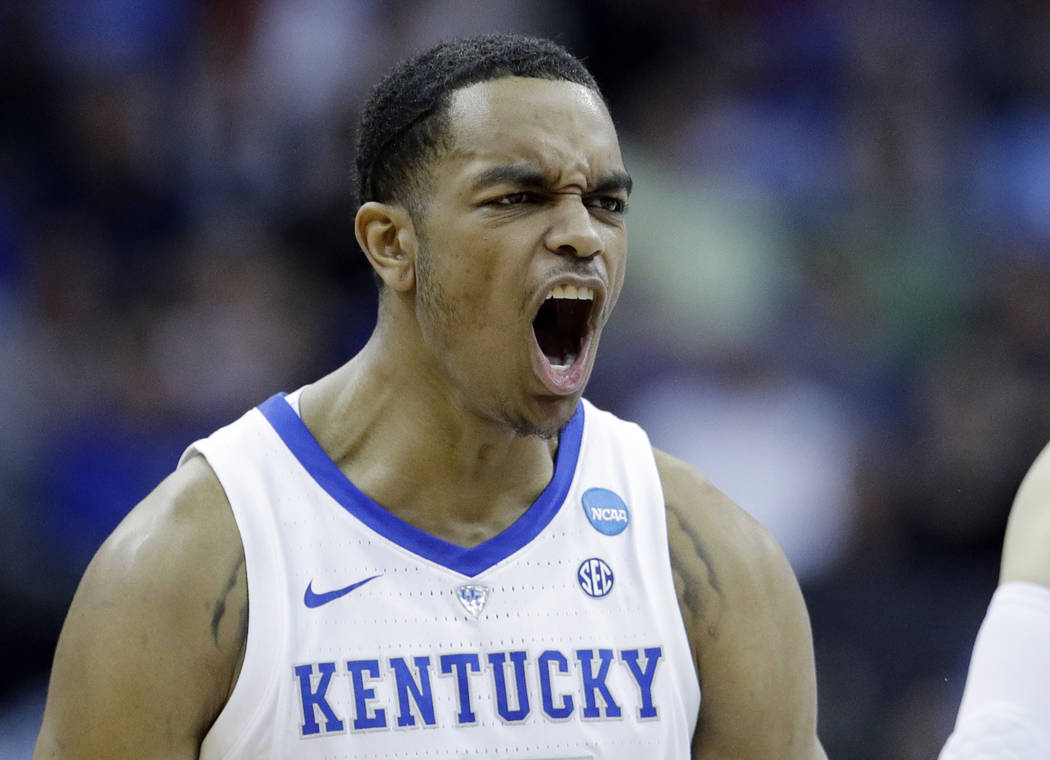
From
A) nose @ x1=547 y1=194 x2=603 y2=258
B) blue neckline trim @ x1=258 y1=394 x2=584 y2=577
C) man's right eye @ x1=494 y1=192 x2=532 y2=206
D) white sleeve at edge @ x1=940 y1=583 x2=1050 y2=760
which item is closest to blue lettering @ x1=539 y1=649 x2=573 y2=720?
blue neckline trim @ x1=258 y1=394 x2=584 y2=577

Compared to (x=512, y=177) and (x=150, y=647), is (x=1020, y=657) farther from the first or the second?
(x=150, y=647)

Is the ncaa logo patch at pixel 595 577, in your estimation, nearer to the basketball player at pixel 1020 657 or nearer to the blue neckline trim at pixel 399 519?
the blue neckline trim at pixel 399 519

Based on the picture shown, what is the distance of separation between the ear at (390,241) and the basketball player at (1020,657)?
71.8 inches

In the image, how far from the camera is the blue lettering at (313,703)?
3.16 metres

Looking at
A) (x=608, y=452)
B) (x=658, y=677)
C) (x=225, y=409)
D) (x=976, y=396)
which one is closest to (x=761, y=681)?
(x=658, y=677)

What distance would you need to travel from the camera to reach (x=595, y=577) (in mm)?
3465

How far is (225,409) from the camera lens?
21.3ft

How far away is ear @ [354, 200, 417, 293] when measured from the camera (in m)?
3.52

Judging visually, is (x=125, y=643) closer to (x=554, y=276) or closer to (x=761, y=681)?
(x=554, y=276)

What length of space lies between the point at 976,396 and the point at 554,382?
427 centimetres

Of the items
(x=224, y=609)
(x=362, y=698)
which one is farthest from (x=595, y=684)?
(x=224, y=609)

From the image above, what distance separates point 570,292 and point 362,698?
100cm

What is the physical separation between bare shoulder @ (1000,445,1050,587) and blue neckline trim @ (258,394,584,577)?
1594 mm

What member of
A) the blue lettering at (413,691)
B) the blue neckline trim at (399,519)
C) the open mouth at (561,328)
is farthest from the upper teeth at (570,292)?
the blue lettering at (413,691)
